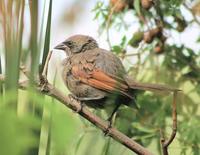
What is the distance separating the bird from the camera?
8.06 feet

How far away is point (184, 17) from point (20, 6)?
2.94 m

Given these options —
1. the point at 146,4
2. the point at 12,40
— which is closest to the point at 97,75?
the point at 146,4

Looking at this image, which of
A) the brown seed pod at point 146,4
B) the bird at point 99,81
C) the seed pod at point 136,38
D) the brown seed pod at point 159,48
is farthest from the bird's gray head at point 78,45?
the brown seed pod at point 159,48

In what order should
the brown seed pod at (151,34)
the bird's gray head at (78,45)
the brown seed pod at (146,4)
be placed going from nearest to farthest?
the bird's gray head at (78,45)
the brown seed pod at (146,4)
the brown seed pod at (151,34)

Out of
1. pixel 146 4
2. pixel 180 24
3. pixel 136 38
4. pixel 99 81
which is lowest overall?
pixel 99 81

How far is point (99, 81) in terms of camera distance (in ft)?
8.39

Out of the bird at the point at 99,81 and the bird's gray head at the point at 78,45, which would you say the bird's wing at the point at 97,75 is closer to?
the bird at the point at 99,81

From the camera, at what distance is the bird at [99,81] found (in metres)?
2.46

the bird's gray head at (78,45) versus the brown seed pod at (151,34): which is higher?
the brown seed pod at (151,34)

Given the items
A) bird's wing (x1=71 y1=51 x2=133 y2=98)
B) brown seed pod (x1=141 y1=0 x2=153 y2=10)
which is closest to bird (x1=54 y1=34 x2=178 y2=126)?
bird's wing (x1=71 y1=51 x2=133 y2=98)

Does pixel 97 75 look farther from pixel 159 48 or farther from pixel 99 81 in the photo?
pixel 159 48

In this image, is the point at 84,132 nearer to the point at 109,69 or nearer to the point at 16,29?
the point at 109,69

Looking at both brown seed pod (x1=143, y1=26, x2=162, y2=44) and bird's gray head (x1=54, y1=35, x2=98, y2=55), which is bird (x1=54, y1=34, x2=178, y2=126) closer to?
bird's gray head (x1=54, y1=35, x2=98, y2=55)

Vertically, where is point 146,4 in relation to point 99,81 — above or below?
above
